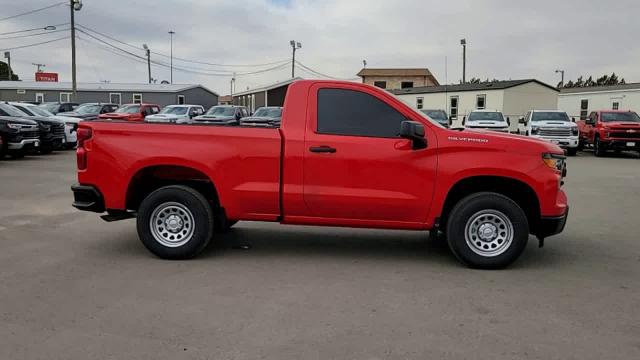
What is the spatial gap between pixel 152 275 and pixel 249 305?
4.53ft

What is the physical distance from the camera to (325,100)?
20.2 feet

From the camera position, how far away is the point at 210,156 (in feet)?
19.7

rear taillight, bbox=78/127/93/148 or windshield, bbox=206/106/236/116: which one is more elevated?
windshield, bbox=206/106/236/116

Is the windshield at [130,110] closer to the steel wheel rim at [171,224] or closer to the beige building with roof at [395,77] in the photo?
the steel wheel rim at [171,224]

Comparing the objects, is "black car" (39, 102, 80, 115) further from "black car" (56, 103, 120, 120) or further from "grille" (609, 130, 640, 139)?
"grille" (609, 130, 640, 139)

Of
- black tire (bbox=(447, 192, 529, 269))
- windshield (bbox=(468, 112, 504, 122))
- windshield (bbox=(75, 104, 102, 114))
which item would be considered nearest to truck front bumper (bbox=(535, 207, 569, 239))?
black tire (bbox=(447, 192, 529, 269))

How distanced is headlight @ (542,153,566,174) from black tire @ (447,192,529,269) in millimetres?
550

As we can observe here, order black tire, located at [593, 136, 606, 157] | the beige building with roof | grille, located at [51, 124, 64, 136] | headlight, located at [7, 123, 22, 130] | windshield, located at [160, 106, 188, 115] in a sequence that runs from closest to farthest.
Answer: headlight, located at [7, 123, 22, 130], grille, located at [51, 124, 64, 136], black tire, located at [593, 136, 606, 157], windshield, located at [160, 106, 188, 115], the beige building with roof

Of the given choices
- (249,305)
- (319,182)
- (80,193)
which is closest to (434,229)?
(319,182)

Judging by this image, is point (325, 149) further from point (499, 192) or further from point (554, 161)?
point (554, 161)

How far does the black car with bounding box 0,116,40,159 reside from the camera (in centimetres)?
1673

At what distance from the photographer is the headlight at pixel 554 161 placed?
589 centimetres

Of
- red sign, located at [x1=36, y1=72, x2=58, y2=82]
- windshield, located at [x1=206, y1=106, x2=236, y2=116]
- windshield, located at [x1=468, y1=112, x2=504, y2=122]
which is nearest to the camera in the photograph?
windshield, located at [x1=468, y1=112, x2=504, y2=122]

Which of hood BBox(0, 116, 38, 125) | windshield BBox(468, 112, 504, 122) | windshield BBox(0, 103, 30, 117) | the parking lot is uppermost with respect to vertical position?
windshield BBox(468, 112, 504, 122)
